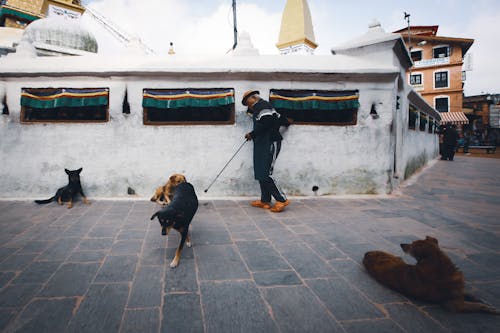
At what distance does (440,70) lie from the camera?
32969mm

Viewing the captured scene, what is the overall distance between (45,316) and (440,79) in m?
42.3

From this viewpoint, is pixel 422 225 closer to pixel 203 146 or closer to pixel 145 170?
pixel 203 146

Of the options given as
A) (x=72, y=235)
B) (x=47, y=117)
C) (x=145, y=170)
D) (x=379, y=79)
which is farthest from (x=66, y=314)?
(x=379, y=79)

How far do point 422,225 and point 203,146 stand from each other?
4687 mm

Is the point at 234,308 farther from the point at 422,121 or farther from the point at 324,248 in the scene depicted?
the point at 422,121

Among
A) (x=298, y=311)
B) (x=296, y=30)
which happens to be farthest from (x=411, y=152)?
(x=296, y=30)

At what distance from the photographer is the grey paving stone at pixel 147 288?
2244mm

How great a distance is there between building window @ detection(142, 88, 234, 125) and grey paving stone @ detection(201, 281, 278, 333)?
14.5 ft

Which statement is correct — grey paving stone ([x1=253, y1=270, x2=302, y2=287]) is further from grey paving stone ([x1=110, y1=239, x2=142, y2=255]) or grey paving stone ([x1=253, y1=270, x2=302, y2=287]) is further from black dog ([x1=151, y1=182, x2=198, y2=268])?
grey paving stone ([x1=110, y1=239, x2=142, y2=255])

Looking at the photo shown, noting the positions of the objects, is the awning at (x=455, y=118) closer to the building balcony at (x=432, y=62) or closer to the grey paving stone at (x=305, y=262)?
the building balcony at (x=432, y=62)

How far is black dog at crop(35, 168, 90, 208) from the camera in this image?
18.1 feet

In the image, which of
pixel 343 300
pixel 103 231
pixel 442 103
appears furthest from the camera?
pixel 442 103

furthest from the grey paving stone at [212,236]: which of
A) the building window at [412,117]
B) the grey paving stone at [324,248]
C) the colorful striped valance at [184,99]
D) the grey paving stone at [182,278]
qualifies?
the building window at [412,117]

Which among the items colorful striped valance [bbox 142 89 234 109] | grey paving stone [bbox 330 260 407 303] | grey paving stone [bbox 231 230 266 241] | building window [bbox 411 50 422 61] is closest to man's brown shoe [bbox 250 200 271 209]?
grey paving stone [bbox 231 230 266 241]
